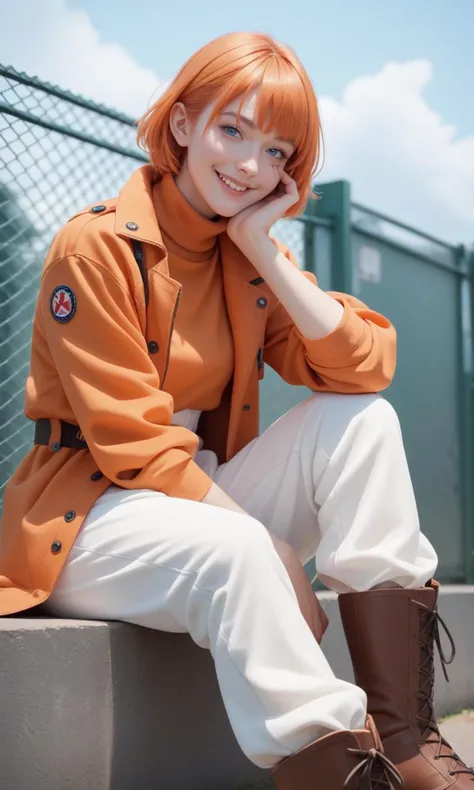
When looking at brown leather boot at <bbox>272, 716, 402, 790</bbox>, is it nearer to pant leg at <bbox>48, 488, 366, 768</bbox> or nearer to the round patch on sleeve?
pant leg at <bbox>48, 488, 366, 768</bbox>

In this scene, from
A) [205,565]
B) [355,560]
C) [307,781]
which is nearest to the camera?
[307,781]

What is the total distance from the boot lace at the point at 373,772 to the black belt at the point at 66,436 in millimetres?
846

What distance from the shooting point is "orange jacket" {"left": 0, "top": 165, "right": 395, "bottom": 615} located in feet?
6.31

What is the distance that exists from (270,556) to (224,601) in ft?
0.41

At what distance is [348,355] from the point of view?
2250 mm

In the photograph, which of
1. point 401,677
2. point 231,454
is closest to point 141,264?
point 231,454

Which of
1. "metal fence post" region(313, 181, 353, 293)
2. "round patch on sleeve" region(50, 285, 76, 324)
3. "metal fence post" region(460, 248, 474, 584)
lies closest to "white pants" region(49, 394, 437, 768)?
"round patch on sleeve" region(50, 285, 76, 324)

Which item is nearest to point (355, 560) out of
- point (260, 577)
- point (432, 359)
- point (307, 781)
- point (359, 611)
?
point (359, 611)

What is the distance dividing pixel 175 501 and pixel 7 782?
613mm

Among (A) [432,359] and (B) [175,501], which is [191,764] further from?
(A) [432,359]

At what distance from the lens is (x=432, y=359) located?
489 cm

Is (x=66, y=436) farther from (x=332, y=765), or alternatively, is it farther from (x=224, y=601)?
(x=332, y=765)

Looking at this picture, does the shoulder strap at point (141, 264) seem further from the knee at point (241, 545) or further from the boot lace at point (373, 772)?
the boot lace at point (373, 772)

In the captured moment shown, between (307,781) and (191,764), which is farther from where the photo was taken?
(191,764)
